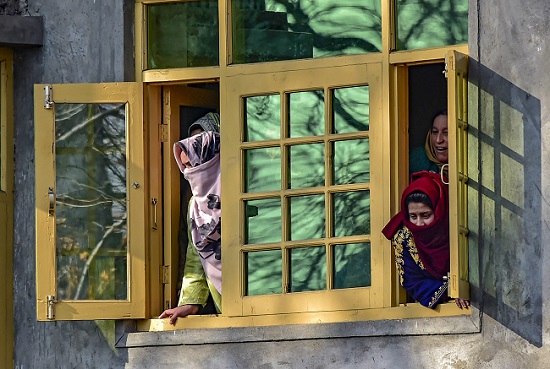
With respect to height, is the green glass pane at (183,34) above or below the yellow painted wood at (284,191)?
above

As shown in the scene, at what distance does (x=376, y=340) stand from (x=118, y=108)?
6.39 ft

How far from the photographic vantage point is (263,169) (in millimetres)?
11266

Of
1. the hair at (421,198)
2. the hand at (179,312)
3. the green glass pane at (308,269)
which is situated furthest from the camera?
the hand at (179,312)

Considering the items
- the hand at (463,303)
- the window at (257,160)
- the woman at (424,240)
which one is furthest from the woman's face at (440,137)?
the hand at (463,303)

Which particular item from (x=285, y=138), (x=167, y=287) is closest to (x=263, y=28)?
(x=285, y=138)

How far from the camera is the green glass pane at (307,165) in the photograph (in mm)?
11062

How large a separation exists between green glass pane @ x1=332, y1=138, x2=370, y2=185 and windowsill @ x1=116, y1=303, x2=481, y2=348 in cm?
66

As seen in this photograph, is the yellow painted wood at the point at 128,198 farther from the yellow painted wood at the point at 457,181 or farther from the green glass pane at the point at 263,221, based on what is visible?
the yellow painted wood at the point at 457,181

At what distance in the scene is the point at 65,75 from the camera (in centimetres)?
1185

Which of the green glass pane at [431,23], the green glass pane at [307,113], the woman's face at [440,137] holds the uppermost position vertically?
the green glass pane at [431,23]

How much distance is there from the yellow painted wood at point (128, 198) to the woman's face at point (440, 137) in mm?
1559

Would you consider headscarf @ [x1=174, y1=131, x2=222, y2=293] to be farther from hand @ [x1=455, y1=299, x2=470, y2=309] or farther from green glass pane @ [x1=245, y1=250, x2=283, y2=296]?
hand @ [x1=455, y1=299, x2=470, y2=309]

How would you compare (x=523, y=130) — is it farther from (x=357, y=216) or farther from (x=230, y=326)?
(x=230, y=326)

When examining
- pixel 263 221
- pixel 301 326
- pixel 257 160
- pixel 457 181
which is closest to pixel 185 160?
pixel 257 160
